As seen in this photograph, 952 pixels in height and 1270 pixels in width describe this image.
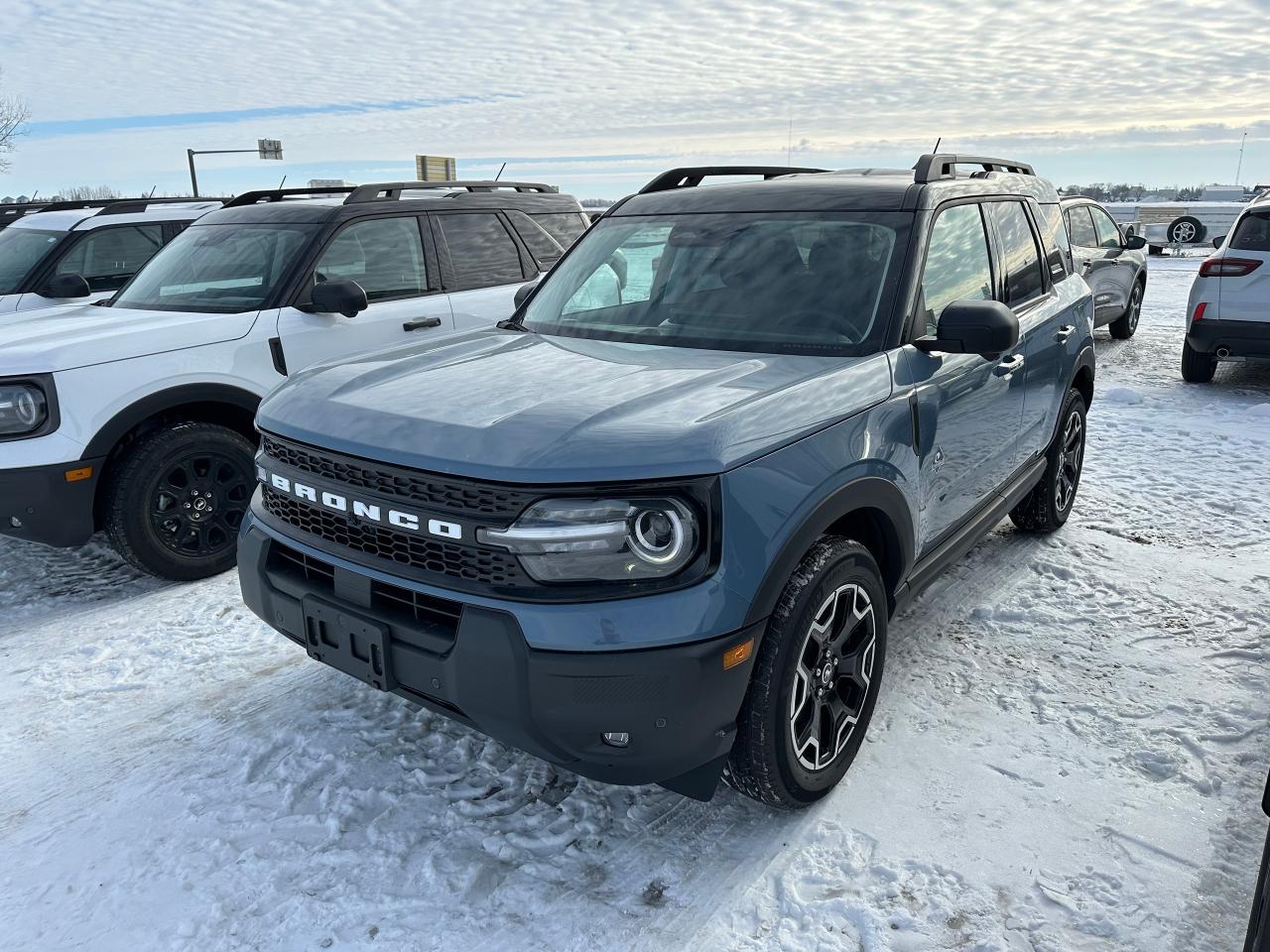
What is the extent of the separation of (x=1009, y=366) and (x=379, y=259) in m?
3.70

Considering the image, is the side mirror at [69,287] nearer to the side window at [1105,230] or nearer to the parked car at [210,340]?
the parked car at [210,340]

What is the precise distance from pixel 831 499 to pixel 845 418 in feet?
0.92

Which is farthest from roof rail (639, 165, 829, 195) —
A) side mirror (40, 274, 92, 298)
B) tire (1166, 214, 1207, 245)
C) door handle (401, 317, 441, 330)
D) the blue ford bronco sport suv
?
tire (1166, 214, 1207, 245)

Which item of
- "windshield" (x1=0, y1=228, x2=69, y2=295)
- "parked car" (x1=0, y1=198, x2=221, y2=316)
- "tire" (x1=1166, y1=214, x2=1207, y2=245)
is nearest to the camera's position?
"parked car" (x1=0, y1=198, x2=221, y2=316)

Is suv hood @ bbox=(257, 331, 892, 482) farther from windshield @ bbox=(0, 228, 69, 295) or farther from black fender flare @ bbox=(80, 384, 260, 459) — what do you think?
windshield @ bbox=(0, 228, 69, 295)

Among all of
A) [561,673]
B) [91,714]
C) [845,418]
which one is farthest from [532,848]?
[91,714]

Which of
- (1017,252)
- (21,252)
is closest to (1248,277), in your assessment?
(1017,252)

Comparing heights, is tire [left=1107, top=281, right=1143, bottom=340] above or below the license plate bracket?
below

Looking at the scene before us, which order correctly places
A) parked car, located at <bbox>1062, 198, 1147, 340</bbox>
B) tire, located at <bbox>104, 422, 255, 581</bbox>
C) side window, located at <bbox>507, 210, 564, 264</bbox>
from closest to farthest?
tire, located at <bbox>104, 422, 255, 581</bbox> → side window, located at <bbox>507, 210, 564, 264</bbox> → parked car, located at <bbox>1062, 198, 1147, 340</bbox>

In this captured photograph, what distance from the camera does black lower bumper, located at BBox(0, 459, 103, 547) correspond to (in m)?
4.32

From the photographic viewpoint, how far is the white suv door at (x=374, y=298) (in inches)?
209

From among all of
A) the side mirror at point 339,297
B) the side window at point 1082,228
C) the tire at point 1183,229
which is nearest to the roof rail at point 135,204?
the side mirror at point 339,297

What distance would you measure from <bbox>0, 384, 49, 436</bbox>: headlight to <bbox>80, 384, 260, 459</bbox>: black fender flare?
0.78 feet

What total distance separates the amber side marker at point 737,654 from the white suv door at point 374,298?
341cm
